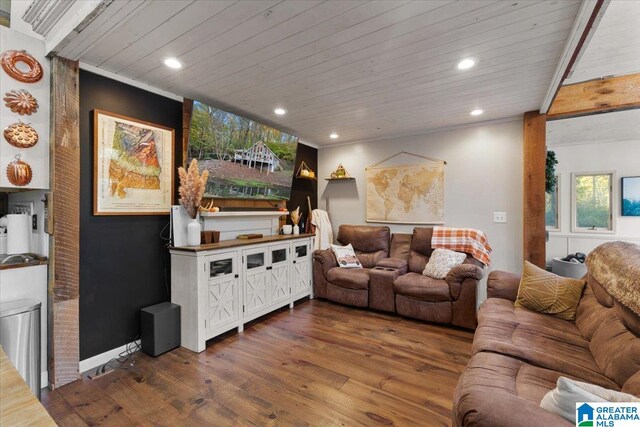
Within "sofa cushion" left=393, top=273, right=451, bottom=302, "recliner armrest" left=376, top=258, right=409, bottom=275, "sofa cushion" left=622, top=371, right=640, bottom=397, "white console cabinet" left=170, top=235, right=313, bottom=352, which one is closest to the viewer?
"sofa cushion" left=622, top=371, right=640, bottom=397

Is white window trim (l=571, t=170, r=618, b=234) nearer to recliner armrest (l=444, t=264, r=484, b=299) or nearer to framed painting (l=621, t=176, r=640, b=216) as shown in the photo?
framed painting (l=621, t=176, r=640, b=216)

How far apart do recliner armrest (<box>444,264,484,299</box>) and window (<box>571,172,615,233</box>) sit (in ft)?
11.6

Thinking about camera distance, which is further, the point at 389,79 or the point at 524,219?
the point at 524,219

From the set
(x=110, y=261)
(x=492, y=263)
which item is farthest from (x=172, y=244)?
(x=492, y=263)

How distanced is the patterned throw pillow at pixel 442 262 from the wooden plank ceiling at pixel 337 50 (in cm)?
170

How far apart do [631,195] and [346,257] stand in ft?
15.9

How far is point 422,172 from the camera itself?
4.12 m

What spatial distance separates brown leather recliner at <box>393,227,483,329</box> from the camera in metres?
3.04

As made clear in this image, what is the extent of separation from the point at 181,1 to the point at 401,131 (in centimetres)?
322

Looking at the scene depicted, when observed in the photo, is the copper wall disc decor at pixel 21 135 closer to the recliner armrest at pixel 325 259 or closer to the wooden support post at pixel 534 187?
the recliner armrest at pixel 325 259

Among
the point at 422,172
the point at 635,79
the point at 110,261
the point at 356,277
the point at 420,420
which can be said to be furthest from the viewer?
the point at 422,172

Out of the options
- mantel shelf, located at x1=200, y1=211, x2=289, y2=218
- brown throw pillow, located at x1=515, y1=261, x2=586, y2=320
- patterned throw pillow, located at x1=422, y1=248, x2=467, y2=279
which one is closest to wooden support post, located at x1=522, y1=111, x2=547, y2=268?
patterned throw pillow, located at x1=422, y1=248, x2=467, y2=279

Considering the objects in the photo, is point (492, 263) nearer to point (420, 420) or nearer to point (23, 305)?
point (420, 420)

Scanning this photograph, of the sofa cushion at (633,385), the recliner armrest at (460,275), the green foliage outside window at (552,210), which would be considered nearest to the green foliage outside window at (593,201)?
the green foliage outside window at (552,210)
